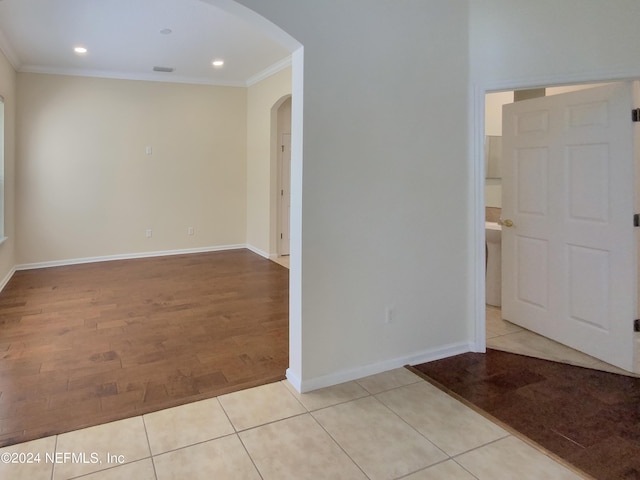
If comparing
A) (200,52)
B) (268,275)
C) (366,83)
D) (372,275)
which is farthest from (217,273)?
(366,83)

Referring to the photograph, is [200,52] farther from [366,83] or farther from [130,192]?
[366,83]

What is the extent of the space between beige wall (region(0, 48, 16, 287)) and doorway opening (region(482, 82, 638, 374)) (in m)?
5.43

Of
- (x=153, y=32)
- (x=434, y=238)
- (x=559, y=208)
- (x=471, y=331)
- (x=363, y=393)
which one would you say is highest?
(x=153, y=32)

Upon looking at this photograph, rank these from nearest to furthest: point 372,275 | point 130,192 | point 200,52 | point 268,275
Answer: point 372,275 → point 200,52 → point 268,275 → point 130,192

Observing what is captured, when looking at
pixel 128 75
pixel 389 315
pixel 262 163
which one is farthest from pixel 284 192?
pixel 389 315

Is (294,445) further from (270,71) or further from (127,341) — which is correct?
(270,71)

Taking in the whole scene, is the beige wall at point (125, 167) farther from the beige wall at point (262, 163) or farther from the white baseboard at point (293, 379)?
the white baseboard at point (293, 379)

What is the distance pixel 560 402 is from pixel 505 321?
1.46 m

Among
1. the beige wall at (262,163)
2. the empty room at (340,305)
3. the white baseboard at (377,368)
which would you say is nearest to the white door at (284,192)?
the beige wall at (262,163)

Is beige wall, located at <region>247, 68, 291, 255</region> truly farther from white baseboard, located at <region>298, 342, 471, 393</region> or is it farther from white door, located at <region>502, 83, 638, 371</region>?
white baseboard, located at <region>298, 342, 471, 393</region>

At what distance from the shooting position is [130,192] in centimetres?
645

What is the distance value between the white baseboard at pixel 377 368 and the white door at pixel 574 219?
87cm

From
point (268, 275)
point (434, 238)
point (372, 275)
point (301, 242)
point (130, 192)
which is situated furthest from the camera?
point (130, 192)

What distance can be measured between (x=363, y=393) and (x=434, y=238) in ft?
4.03
